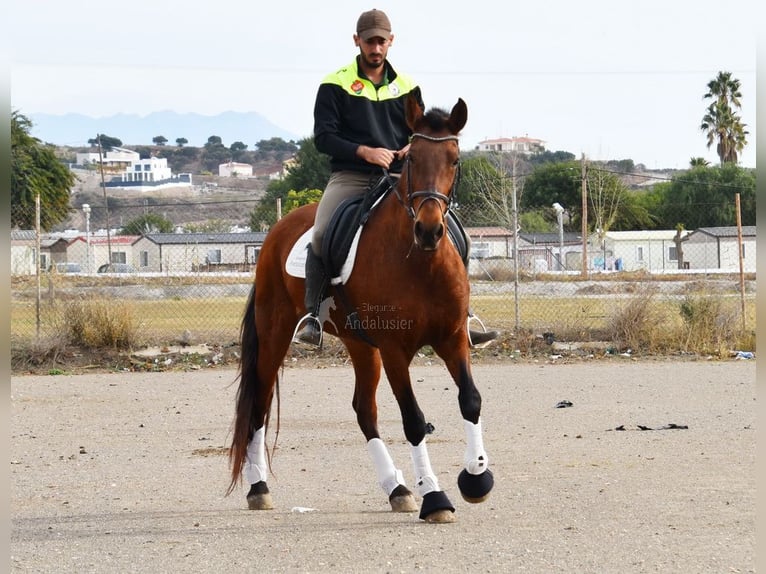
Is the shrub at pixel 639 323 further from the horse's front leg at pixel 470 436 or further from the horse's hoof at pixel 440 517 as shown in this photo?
the horse's hoof at pixel 440 517

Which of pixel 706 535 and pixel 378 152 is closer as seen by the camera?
pixel 706 535

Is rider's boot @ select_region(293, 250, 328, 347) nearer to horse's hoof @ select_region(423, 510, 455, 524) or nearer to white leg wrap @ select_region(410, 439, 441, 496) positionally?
white leg wrap @ select_region(410, 439, 441, 496)

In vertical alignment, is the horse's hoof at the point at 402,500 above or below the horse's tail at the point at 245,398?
below

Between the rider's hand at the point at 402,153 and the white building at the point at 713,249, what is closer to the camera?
the rider's hand at the point at 402,153

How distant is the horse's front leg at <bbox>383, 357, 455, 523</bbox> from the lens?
6.96 m

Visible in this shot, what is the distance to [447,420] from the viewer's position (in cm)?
1160

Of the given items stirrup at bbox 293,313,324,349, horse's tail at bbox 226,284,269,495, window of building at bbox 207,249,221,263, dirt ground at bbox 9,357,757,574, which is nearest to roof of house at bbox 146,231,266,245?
window of building at bbox 207,249,221,263

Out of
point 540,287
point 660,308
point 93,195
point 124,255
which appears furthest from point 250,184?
point 660,308

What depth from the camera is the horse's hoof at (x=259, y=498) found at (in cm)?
768

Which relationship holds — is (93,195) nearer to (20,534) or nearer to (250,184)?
(250,184)

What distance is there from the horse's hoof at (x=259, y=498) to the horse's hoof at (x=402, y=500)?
35.9 inches

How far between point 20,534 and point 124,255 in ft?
193

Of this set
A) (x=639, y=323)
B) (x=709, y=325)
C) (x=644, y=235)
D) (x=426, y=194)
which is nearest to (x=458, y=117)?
(x=426, y=194)

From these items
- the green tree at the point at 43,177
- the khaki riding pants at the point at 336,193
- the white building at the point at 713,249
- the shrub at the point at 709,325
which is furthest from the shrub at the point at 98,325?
the white building at the point at 713,249
